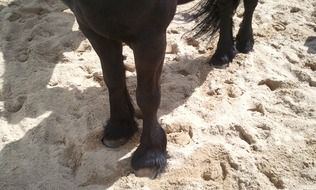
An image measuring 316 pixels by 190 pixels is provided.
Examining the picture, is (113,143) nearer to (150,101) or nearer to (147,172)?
(147,172)

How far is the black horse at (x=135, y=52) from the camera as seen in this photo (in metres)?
1.06

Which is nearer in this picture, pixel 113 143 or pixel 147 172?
pixel 147 172

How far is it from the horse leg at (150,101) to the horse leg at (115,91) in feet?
0.41

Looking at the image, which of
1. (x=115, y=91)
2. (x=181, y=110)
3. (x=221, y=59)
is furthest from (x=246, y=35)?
(x=115, y=91)

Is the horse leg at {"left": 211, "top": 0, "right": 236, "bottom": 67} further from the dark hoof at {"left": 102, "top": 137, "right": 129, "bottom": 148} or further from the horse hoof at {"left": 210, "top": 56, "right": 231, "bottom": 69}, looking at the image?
the dark hoof at {"left": 102, "top": 137, "right": 129, "bottom": 148}

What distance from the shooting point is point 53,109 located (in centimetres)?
179

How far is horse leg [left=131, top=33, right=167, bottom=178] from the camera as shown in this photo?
46.1 inches

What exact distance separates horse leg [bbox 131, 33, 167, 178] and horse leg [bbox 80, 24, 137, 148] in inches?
4.9

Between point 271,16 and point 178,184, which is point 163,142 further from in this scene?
point 271,16

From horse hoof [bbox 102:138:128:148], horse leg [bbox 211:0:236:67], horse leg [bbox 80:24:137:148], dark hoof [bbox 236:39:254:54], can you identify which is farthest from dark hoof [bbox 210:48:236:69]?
horse hoof [bbox 102:138:128:148]

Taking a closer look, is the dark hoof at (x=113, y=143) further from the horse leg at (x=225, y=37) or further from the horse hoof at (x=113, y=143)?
the horse leg at (x=225, y=37)

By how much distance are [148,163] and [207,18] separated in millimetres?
1000

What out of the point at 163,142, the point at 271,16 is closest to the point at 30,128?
the point at 163,142

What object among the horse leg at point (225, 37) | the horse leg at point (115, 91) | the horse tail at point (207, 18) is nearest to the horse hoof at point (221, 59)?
the horse leg at point (225, 37)
